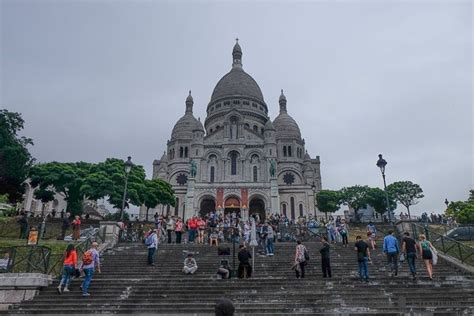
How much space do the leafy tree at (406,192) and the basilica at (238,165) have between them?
1073 centimetres

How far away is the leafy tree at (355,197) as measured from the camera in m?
48.6

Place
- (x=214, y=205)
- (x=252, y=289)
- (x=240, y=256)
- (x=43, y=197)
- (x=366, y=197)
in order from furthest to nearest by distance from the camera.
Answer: (x=366, y=197) → (x=214, y=205) → (x=43, y=197) → (x=240, y=256) → (x=252, y=289)

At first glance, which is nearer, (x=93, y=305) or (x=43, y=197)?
(x=93, y=305)

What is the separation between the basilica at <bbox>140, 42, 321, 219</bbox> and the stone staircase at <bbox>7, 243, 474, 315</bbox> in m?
28.0

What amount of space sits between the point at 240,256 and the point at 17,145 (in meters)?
25.7

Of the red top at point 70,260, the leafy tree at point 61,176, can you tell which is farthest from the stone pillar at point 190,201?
the red top at point 70,260

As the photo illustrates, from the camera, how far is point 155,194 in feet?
125

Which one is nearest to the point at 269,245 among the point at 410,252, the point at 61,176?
the point at 410,252

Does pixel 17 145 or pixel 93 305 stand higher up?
pixel 17 145

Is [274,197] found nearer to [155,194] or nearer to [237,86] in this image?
[155,194]

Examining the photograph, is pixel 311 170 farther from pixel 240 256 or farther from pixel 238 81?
pixel 240 256

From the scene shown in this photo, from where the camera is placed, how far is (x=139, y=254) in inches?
603

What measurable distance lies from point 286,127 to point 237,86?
10.9 meters

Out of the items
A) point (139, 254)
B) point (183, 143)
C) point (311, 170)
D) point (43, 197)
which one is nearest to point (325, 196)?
point (311, 170)
